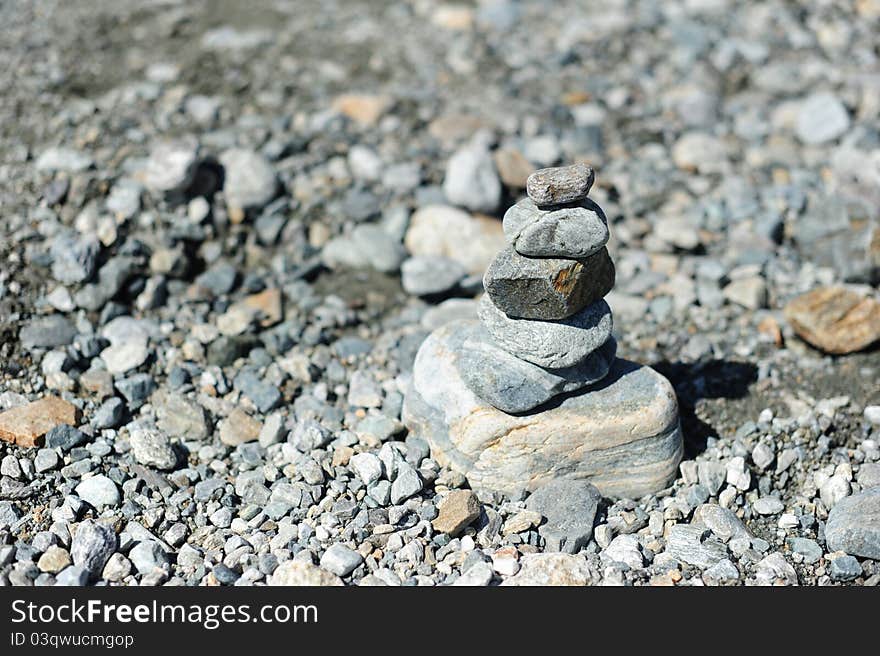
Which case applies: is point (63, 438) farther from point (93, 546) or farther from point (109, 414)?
point (93, 546)

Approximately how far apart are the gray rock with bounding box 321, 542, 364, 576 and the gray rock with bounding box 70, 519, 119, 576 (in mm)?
1224

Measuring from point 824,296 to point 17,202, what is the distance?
6418mm

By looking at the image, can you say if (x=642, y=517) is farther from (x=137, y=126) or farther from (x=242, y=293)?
(x=137, y=126)

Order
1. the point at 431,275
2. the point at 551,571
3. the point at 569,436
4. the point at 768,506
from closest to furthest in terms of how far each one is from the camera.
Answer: the point at 551,571 < the point at 569,436 < the point at 768,506 < the point at 431,275

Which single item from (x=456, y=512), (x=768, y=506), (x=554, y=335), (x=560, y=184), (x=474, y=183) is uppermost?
(x=560, y=184)

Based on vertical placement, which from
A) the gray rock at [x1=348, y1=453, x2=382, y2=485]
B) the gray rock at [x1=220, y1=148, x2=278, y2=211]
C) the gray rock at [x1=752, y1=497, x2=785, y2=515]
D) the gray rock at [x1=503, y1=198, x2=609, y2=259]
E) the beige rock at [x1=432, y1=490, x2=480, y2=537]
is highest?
the gray rock at [x1=503, y1=198, x2=609, y2=259]

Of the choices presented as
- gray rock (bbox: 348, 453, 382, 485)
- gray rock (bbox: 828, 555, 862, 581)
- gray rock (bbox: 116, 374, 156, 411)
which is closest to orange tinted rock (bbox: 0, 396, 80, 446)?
gray rock (bbox: 116, 374, 156, 411)

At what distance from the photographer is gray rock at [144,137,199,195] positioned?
25.7 ft

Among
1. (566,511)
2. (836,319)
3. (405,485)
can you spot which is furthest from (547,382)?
(836,319)

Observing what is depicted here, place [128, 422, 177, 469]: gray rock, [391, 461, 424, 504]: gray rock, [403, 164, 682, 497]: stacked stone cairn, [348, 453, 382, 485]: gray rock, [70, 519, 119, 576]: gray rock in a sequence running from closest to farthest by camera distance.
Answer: [70, 519, 119, 576]: gray rock, [403, 164, 682, 497]: stacked stone cairn, [391, 461, 424, 504]: gray rock, [348, 453, 382, 485]: gray rock, [128, 422, 177, 469]: gray rock

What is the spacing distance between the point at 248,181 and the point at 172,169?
2.11 ft

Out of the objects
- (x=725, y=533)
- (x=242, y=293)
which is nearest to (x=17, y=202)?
(x=242, y=293)

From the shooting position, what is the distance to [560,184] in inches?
206

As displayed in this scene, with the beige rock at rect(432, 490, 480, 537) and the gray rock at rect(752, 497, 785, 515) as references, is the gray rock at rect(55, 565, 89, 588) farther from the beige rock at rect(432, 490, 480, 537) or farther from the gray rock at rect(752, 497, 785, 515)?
the gray rock at rect(752, 497, 785, 515)
